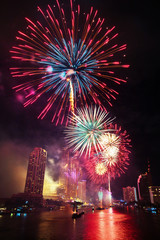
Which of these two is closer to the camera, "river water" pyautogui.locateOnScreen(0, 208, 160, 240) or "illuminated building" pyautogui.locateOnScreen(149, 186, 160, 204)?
"river water" pyautogui.locateOnScreen(0, 208, 160, 240)

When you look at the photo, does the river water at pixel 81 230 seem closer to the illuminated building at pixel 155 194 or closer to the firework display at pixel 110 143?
the firework display at pixel 110 143

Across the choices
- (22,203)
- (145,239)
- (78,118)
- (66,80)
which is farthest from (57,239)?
(22,203)

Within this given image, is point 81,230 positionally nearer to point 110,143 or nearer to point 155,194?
point 110,143

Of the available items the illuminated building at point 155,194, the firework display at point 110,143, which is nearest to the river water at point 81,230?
the firework display at point 110,143

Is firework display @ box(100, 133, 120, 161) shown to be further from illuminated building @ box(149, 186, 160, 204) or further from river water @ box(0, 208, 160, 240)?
illuminated building @ box(149, 186, 160, 204)

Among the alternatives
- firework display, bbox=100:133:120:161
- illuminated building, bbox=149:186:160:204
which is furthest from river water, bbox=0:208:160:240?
illuminated building, bbox=149:186:160:204

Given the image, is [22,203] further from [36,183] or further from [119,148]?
[119,148]

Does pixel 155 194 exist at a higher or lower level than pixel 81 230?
higher

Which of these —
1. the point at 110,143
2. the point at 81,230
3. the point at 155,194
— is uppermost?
the point at 110,143

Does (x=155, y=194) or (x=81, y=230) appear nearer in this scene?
(x=81, y=230)

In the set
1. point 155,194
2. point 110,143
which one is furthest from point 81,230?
point 155,194

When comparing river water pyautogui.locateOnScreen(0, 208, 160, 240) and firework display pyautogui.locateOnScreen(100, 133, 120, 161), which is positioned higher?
firework display pyautogui.locateOnScreen(100, 133, 120, 161)
